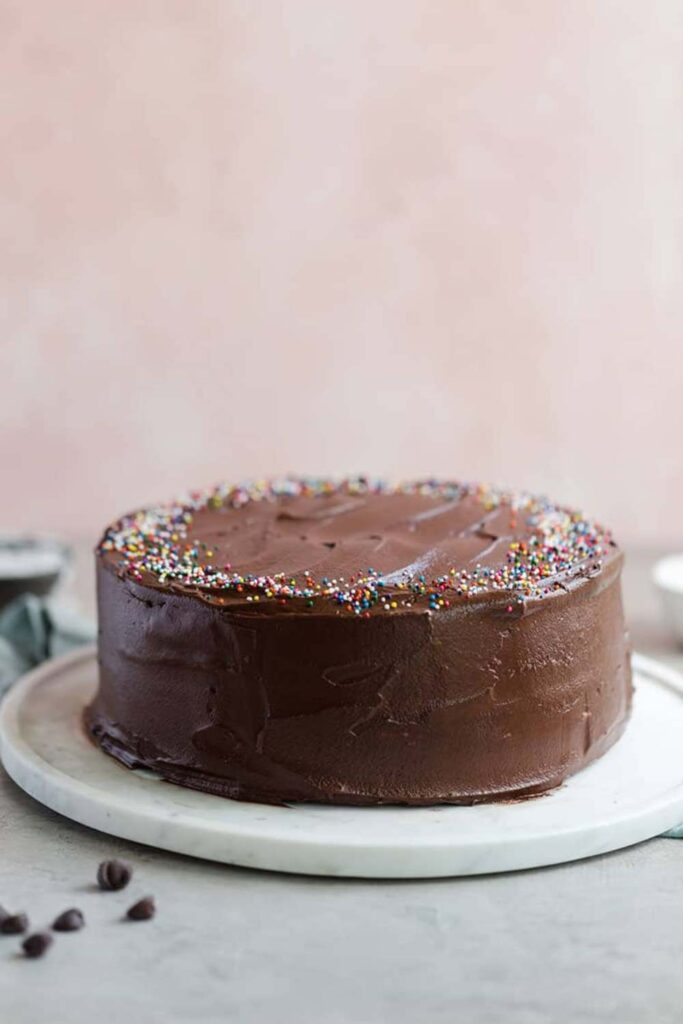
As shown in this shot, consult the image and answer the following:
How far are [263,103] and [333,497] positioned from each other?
6.01ft

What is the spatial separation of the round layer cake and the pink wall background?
1.95 m

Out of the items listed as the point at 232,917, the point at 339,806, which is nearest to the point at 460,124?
the point at 339,806

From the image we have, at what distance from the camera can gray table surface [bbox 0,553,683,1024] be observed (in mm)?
1325

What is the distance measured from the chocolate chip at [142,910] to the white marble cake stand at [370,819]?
0.46 feet

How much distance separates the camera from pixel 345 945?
1.43m

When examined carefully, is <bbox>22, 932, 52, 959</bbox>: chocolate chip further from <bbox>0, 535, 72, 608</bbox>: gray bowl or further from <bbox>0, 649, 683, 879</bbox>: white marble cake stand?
<bbox>0, 535, 72, 608</bbox>: gray bowl

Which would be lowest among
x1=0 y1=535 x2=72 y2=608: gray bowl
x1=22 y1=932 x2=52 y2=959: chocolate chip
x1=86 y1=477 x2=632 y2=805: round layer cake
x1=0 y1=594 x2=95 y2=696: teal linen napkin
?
x1=0 y1=535 x2=72 y2=608: gray bowl

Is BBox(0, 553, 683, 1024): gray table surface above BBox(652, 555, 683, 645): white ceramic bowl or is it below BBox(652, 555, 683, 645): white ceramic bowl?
above

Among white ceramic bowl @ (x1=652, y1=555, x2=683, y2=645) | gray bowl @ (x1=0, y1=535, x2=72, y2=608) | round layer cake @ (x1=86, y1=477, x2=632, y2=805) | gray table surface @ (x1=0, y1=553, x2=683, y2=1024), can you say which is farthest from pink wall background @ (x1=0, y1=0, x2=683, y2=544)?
gray table surface @ (x1=0, y1=553, x2=683, y2=1024)

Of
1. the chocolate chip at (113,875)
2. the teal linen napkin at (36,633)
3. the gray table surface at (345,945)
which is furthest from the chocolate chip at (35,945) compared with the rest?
the teal linen napkin at (36,633)

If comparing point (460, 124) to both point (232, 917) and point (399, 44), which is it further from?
point (232, 917)

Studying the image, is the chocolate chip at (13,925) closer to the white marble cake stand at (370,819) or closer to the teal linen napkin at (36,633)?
the white marble cake stand at (370,819)

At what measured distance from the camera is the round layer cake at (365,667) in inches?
66.7

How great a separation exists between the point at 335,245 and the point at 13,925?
2678 mm
